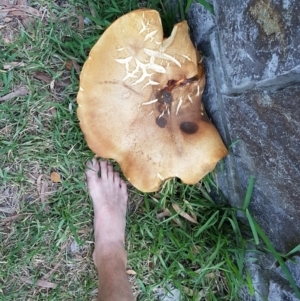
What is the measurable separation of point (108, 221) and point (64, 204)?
0.81ft

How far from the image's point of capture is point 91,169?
234 cm

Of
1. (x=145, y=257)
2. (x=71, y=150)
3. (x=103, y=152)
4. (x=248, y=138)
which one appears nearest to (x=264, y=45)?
(x=248, y=138)

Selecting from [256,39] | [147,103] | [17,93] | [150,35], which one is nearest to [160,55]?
[150,35]

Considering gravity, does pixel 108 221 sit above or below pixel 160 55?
below

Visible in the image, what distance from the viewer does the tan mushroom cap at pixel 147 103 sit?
1.90 m

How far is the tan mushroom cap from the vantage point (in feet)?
6.22

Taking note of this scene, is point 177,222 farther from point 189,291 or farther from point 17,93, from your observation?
point 17,93

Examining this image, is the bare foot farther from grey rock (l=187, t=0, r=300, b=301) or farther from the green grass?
grey rock (l=187, t=0, r=300, b=301)

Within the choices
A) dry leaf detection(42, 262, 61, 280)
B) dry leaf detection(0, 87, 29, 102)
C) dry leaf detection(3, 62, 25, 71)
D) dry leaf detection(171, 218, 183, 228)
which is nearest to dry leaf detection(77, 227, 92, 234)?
dry leaf detection(42, 262, 61, 280)

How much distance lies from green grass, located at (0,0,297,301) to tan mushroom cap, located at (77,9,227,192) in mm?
327

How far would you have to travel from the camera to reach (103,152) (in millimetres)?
2018

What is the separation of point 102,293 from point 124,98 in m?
0.99

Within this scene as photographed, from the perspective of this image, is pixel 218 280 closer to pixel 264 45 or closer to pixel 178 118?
pixel 178 118

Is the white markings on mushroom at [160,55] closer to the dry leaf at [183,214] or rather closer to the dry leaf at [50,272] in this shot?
the dry leaf at [183,214]
